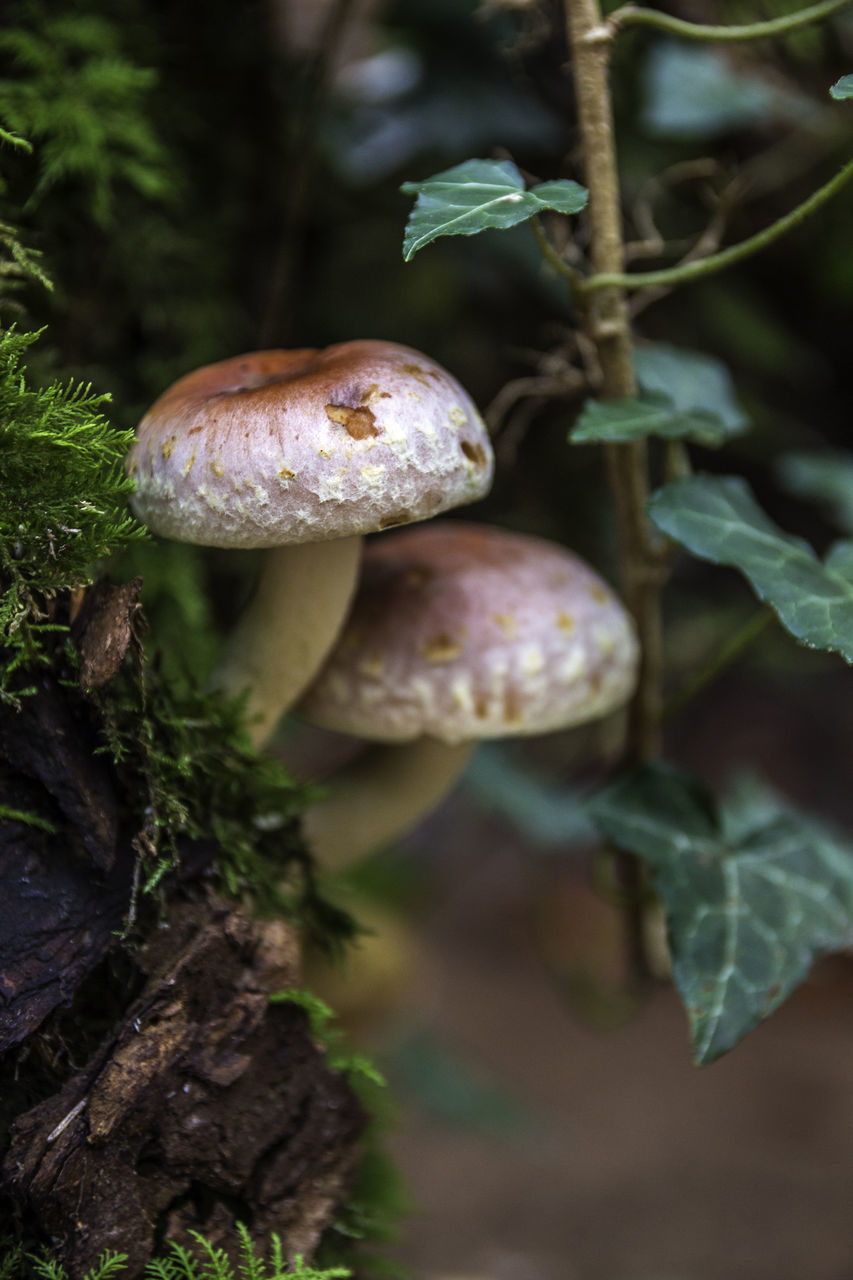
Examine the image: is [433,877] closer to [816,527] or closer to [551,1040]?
[551,1040]

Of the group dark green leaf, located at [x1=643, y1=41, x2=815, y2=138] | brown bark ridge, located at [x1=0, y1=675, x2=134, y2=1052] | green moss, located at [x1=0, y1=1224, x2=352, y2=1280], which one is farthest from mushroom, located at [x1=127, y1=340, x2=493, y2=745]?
dark green leaf, located at [x1=643, y1=41, x2=815, y2=138]

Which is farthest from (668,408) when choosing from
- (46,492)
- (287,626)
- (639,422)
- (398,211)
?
(398,211)

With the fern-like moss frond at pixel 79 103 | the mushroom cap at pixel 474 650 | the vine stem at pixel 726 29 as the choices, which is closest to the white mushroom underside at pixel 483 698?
the mushroom cap at pixel 474 650

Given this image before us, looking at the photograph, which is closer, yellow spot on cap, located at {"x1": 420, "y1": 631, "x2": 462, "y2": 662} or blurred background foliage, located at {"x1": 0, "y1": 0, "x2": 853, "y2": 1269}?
yellow spot on cap, located at {"x1": 420, "y1": 631, "x2": 462, "y2": 662}

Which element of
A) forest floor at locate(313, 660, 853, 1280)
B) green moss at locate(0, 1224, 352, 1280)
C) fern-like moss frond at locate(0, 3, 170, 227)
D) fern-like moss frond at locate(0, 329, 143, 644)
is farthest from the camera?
forest floor at locate(313, 660, 853, 1280)

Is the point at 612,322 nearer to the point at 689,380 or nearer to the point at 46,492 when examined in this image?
the point at 689,380

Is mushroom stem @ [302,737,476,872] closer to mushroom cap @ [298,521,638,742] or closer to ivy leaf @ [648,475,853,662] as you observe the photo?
mushroom cap @ [298,521,638,742]
